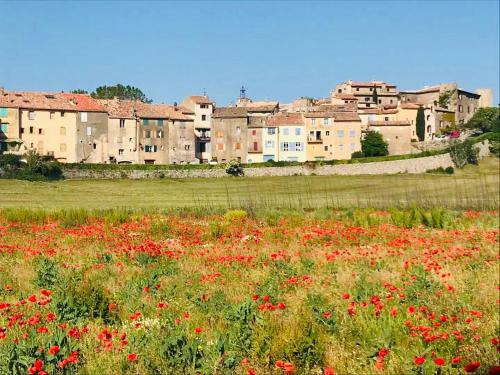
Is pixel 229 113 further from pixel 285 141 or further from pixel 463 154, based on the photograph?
pixel 463 154

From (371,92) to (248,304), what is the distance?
12447cm

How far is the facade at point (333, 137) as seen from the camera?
100688 millimetres

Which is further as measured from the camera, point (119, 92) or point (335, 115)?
A: point (119, 92)

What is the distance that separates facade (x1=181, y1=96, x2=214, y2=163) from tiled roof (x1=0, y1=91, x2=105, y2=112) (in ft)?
52.8

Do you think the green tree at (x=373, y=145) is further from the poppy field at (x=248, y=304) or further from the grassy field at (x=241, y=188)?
the poppy field at (x=248, y=304)

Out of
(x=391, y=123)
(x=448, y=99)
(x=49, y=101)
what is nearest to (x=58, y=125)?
(x=49, y=101)

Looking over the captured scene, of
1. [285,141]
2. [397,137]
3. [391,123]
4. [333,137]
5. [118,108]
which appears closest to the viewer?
[118,108]

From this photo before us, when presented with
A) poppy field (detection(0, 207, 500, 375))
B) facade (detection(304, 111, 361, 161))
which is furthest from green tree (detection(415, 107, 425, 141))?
poppy field (detection(0, 207, 500, 375))

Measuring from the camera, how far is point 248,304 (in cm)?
913

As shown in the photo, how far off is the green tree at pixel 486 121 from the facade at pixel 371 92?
62.9ft

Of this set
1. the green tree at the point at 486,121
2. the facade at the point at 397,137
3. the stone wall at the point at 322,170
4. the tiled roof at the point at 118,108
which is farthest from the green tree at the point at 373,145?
the tiled roof at the point at 118,108

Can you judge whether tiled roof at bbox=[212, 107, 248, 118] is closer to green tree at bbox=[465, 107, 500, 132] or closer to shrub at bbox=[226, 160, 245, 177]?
shrub at bbox=[226, 160, 245, 177]

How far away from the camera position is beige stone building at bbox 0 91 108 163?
296 ft

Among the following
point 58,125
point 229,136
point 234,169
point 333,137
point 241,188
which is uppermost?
point 58,125
